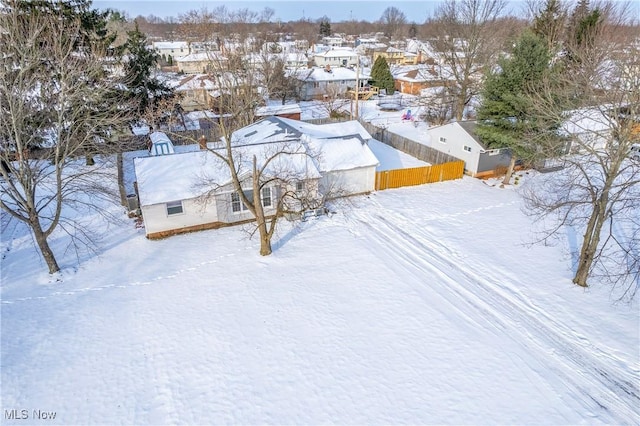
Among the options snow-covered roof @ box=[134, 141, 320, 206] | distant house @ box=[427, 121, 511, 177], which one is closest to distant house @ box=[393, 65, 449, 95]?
distant house @ box=[427, 121, 511, 177]

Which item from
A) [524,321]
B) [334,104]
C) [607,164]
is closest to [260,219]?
[524,321]

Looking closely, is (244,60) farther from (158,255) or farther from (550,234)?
(550,234)

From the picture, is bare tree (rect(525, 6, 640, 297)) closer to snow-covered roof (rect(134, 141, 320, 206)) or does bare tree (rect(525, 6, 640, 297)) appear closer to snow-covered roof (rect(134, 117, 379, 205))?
snow-covered roof (rect(134, 117, 379, 205))

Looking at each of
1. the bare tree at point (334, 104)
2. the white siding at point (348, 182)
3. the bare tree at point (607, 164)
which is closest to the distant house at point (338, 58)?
the bare tree at point (334, 104)

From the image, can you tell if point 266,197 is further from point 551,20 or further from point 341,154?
point 551,20

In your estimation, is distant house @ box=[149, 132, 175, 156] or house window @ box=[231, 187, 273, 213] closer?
house window @ box=[231, 187, 273, 213]

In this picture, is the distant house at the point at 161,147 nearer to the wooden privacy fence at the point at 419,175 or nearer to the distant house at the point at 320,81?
the wooden privacy fence at the point at 419,175
